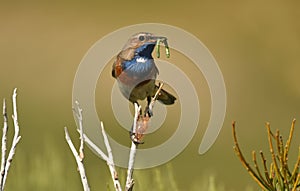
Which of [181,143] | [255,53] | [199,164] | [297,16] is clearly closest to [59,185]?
[181,143]

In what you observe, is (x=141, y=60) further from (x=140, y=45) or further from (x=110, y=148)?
(x=110, y=148)

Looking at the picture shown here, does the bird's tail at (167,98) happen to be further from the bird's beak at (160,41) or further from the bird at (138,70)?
the bird's beak at (160,41)


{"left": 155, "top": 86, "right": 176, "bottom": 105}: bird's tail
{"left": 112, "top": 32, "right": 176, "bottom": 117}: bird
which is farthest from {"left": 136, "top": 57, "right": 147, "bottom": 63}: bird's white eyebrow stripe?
{"left": 155, "top": 86, "right": 176, "bottom": 105}: bird's tail

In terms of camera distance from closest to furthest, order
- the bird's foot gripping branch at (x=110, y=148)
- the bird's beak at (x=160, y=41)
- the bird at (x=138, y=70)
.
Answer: the bird's foot gripping branch at (x=110, y=148)
the bird's beak at (x=160, y=41)
the bird at (x=138, y=70)

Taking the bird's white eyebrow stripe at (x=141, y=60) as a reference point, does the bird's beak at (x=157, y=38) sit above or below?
above

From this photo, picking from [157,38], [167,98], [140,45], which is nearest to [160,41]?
[157,38]

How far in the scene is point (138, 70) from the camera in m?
1.93

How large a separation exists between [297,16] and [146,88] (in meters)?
3.24

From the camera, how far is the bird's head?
6.23 feet

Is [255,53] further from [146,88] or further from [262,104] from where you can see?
Result: [146,88]

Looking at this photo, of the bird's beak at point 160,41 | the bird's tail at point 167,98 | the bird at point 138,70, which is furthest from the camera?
the bird's tail at point 167,98

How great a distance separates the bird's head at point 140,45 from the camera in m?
1.90

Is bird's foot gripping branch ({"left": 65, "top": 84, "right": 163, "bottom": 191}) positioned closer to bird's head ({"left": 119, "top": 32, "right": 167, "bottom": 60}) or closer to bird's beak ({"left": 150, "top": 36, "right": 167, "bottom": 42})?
bird's beak ({"left": 150, "top": 36, "right": 167, "bottom": 42})

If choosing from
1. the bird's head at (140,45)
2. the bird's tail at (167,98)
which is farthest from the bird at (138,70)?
the bird's tail at (167,98)
